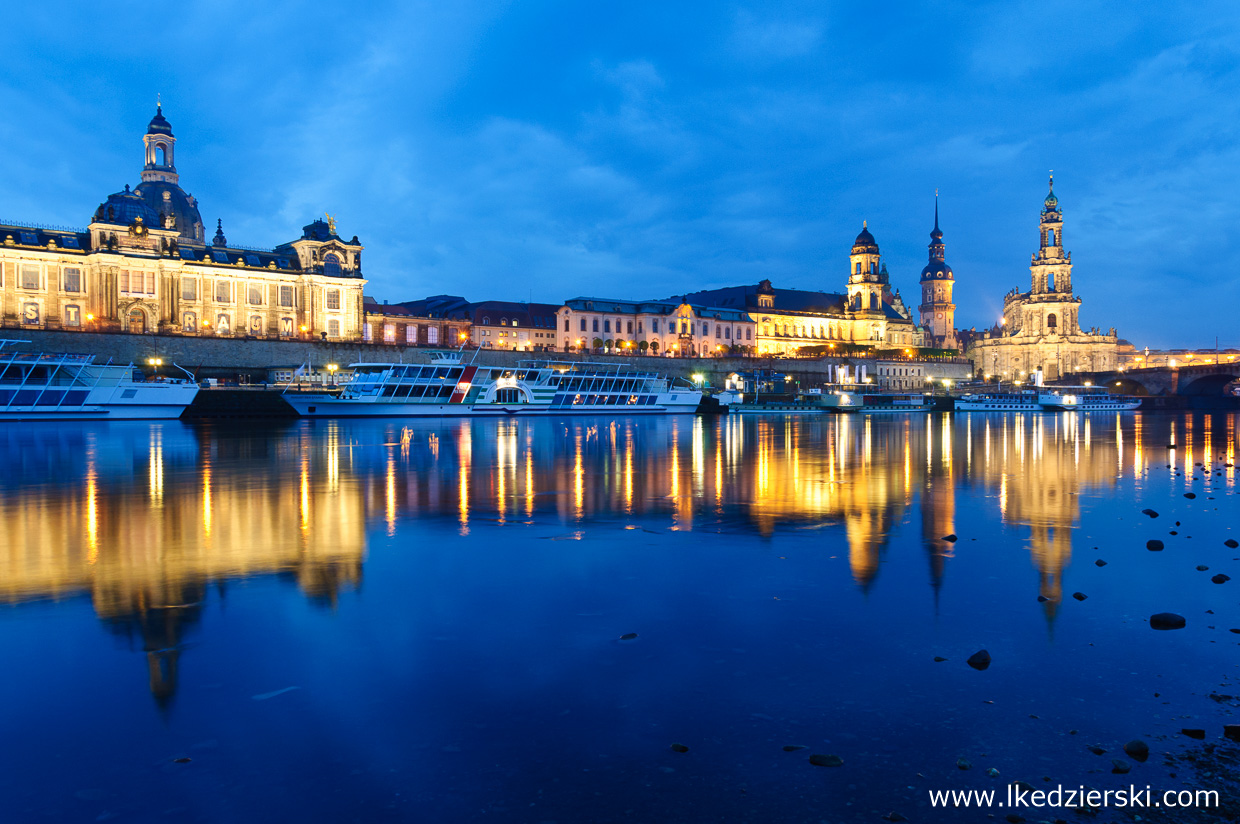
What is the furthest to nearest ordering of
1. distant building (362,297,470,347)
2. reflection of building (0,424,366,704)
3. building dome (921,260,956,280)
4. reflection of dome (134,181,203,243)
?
building dome (921,260,956,280), distant building (362,297,470,347), reflection of dome (134,181,203,243), reflection of building (0,424,366,704)

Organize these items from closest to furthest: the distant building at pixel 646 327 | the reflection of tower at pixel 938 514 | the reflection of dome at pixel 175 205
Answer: the reflection of tower at pixel 938 514
the reflection of dome at pixel 175 205
the distant building at pixel 646 327

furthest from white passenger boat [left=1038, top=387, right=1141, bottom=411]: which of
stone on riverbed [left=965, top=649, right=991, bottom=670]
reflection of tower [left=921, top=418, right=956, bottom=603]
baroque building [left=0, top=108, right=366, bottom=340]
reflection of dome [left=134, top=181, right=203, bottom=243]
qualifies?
reflection of dome [left=134, top=181, right=203, bottom=243]

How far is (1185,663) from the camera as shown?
273 inches

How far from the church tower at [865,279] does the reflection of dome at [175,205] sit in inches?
4559

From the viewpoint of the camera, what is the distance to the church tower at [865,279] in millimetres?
161750

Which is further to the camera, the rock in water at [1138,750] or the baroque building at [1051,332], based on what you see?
the baroque building at [1051,332]

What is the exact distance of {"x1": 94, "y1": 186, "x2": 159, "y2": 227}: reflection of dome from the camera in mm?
86688

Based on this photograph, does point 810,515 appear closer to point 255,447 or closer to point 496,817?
point 496,817

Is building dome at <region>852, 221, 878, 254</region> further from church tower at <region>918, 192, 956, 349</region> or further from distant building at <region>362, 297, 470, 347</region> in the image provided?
distant building at <region>362, 297, 470, 347</region>

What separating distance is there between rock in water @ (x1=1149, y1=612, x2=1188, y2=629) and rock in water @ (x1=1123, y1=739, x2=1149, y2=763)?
3215 mm

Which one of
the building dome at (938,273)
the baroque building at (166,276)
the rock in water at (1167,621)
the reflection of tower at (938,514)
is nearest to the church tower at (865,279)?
the building dome at (938,273)

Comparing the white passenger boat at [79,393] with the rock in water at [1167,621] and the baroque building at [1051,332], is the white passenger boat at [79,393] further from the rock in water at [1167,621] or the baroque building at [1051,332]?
the baroque building at [1051,332]

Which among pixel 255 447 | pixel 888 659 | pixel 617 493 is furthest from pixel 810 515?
pixel 255 447

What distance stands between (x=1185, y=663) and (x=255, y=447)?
3053 cm
